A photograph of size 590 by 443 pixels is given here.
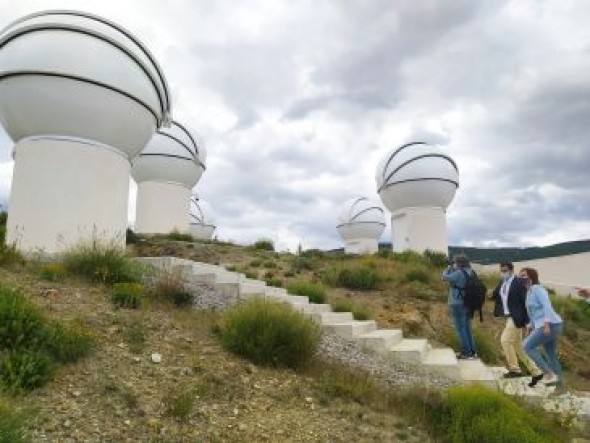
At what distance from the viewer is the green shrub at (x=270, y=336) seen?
665 cm

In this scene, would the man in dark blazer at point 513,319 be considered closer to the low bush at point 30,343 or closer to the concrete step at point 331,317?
the concrete step at point 331,317

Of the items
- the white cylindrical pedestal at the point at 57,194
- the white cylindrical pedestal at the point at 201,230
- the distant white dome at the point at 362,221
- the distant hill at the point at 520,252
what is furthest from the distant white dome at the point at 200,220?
the white cylindrical pedestal at the point at 57,194

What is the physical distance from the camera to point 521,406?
660 centimetres

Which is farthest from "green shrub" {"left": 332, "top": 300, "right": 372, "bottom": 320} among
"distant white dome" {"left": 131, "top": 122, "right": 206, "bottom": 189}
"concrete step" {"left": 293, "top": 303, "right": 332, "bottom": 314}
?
"distant white dome" {"left": 131, "top": 122, "right": 206, "bottom": 189}

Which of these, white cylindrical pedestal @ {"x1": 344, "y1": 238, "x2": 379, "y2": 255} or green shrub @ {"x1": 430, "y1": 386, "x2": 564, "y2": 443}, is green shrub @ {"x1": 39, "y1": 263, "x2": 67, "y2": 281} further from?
white cylindrical pedestal @ {"x1": 344, "y1": 238, "x2": 379, "y2": 255}

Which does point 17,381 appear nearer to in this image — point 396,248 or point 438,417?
point 438,417

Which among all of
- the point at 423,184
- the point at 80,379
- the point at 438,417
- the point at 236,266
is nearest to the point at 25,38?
the point at 236,266

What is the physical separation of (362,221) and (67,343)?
27.6 metres

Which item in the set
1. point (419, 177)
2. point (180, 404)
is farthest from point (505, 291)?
point (419, 177)

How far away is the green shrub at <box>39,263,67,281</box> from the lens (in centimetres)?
806

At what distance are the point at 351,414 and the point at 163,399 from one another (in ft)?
6.03

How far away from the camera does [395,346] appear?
8508 mm

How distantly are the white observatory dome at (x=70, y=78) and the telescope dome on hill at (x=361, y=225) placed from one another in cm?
Result: 2238

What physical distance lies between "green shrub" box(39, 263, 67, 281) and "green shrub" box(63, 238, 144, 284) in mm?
217
